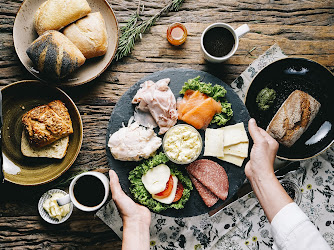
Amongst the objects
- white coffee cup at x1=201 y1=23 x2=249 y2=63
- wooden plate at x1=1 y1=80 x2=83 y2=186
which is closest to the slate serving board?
white coffee cup at x1=201 y1=23 x2=249 y2=63

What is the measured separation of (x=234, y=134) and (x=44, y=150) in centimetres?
128

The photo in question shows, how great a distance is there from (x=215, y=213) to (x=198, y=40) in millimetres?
1260

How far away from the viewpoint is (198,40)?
2.25 meters

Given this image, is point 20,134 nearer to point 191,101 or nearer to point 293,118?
point 191,101

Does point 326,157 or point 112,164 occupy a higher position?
point 112,164

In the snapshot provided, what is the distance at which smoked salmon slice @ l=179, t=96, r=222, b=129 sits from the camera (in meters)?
2.01

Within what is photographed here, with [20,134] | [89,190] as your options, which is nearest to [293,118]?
[89,190]

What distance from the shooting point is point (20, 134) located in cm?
210

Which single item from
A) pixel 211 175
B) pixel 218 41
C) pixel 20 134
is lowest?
pixel 211 175

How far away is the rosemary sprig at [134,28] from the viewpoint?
7.18 ft

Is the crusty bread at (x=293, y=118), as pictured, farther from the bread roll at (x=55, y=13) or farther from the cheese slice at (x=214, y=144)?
the bread roll at (x=55, y=13)

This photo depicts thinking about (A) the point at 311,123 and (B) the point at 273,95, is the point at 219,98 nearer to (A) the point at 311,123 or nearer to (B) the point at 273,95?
(B) the point at 273,95

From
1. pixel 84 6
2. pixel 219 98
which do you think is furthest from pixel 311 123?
pixel 84 6

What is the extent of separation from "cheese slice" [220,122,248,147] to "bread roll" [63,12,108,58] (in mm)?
1001
